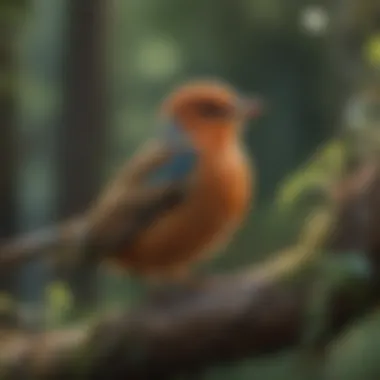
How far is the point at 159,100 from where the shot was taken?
39.9 inches

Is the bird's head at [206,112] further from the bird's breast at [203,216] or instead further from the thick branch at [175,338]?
the thick branch at [175,338]

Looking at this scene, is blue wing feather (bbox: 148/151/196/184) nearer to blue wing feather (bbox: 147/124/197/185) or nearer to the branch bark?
blue wing feather (bbox: 147/124/197/185)

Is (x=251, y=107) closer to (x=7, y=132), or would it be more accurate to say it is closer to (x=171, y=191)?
(x=171, y=191)

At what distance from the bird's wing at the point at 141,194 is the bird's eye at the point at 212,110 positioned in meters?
0.05

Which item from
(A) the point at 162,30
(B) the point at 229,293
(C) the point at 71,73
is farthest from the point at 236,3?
(B) the point at 229,293

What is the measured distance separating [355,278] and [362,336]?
0.07 meters

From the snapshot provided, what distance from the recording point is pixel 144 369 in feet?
3.32

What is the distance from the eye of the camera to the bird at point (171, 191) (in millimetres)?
1011

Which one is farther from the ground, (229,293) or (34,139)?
(34,139)

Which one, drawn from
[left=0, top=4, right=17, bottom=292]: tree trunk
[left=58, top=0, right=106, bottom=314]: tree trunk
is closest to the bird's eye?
[left=58, top=0, right=106, bottom=314]: tree trunk

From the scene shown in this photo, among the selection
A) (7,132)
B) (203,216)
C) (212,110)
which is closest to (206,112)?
(212,110)

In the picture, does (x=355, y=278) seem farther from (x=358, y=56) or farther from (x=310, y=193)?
(x=358, y=56)

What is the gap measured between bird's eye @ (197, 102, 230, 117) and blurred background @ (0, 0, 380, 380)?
3 cm

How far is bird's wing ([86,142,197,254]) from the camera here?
1.01 m
